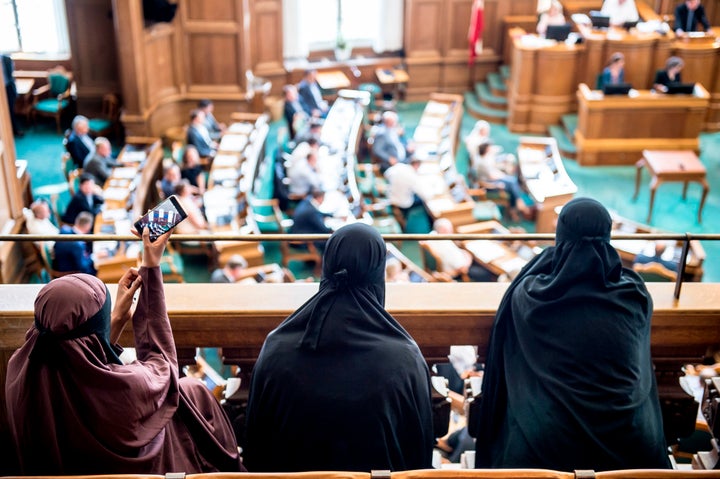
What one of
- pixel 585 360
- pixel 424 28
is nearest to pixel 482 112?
pixel 424 28

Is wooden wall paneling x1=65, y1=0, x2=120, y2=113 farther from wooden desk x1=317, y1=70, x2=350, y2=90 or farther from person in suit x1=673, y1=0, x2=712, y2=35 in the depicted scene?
person in suit x1=673, y1=0, x2=712, y2=35

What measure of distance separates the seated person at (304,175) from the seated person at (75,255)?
2.90 meters

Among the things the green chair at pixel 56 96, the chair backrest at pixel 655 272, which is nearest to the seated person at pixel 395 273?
the chair backrest at pixel 655 272

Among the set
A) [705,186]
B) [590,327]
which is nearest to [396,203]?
[705,186]

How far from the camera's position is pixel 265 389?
2783 mm

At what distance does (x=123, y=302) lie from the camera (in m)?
2.86

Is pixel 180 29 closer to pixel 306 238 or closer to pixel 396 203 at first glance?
pixel 396 203

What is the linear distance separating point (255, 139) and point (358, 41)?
5.93 meters

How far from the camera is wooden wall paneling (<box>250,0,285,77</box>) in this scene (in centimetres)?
1512

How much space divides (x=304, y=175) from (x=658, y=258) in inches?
167

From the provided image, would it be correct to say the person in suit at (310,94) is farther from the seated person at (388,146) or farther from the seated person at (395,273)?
the seated person at (395,273)

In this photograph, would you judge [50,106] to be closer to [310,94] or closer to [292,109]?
[292,109]

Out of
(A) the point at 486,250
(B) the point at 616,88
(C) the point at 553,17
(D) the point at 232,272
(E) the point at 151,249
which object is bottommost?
(A) the point at 486,250

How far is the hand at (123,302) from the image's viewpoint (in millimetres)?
2854
